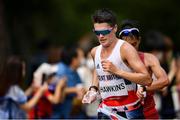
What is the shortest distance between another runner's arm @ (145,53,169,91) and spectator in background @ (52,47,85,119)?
10.8 ft

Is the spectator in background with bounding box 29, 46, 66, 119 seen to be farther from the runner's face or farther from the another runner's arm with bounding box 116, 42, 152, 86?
the another runner's arm with bounding box 116, 42, 152, 86

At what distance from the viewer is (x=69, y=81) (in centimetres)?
1169

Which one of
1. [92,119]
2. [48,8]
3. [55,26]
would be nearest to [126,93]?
[92,119]

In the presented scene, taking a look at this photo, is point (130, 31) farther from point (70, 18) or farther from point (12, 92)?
point (70, 18)

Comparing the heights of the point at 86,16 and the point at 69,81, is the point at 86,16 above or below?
below

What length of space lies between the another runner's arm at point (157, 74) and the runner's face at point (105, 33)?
669 millimetres

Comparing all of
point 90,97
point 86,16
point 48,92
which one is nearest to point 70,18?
point 86,16

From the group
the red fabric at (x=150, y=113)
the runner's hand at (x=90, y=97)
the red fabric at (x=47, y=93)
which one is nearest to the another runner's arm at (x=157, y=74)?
the red fabric at (x=150, y=113)

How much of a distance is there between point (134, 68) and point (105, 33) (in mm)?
461

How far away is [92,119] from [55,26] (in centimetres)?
2135

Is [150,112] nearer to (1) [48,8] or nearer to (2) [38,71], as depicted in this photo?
(2) [38,71]

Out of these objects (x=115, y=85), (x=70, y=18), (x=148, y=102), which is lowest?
(x=70, y=18)

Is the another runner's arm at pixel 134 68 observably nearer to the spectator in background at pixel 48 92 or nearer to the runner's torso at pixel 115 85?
the runner's torso at pixel 115 85

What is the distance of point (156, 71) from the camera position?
7.95 m
